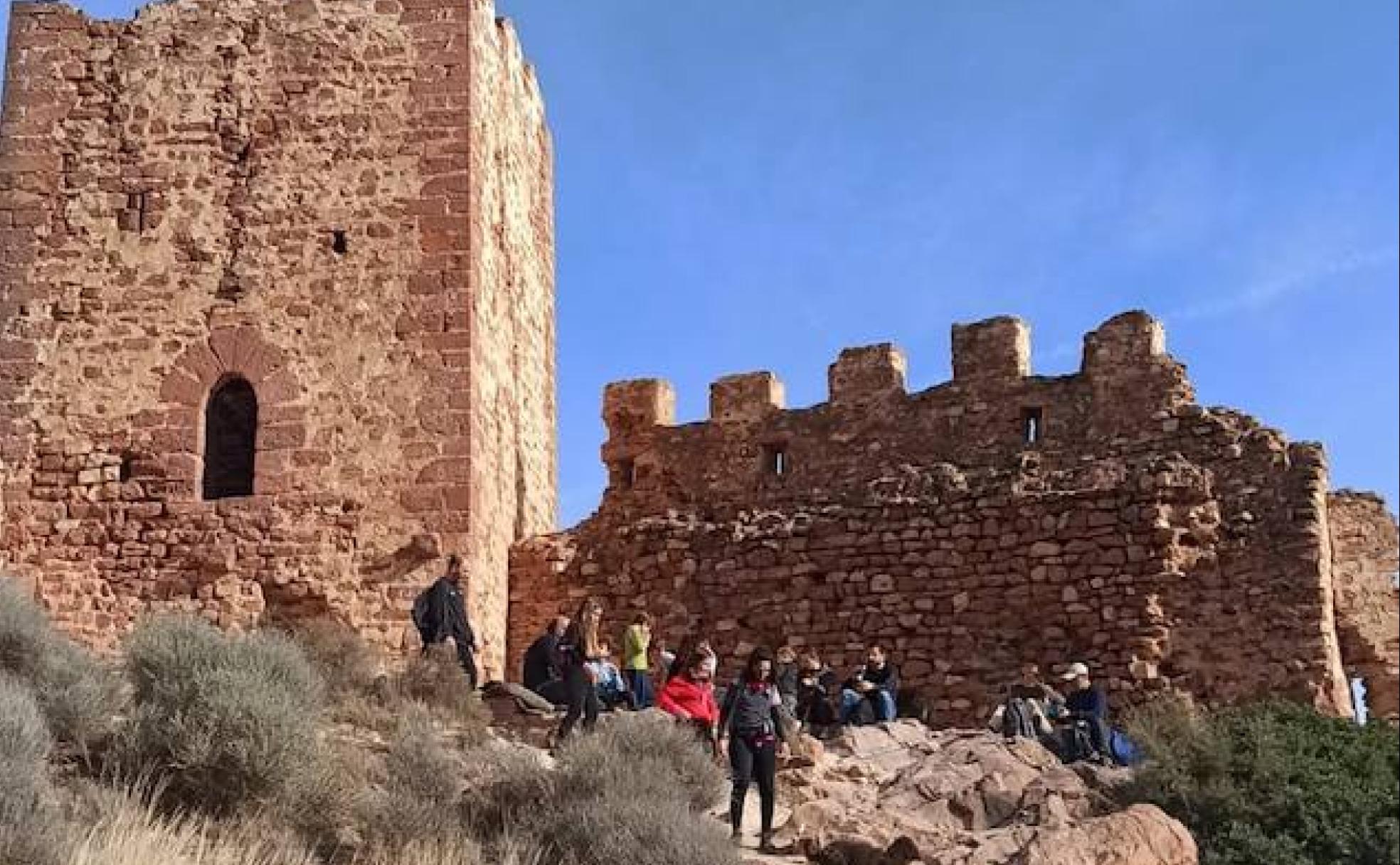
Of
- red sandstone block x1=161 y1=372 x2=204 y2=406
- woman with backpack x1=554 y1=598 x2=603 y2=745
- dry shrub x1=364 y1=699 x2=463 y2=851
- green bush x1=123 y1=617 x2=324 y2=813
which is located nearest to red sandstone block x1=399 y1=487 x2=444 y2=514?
red sandstone block x1=161 y1=372 x2=204 y2=406

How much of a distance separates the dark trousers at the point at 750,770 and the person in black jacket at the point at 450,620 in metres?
3.07

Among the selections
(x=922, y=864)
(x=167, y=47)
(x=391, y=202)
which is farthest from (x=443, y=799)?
(x=167, y=47)

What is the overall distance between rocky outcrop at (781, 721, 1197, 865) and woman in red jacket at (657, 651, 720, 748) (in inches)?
23.0

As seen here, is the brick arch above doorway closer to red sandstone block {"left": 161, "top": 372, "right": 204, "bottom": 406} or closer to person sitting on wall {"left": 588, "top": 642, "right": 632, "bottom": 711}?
red sandstone block {"left": 161, "top": 372, "right": 204, "bottom": 406}

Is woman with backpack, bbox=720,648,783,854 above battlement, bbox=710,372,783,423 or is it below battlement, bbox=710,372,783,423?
below

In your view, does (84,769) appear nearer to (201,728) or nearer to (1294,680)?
(201,728)

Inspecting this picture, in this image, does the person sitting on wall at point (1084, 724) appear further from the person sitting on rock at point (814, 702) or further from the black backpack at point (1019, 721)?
the person sitting on rock at point (814, 702)

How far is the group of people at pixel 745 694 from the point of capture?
10859 mm

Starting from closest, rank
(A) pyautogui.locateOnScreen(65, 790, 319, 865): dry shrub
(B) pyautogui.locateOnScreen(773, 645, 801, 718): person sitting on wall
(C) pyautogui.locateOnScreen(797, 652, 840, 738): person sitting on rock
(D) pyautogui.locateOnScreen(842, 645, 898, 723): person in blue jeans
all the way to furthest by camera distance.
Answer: (A) pyautogui.locateOnScreen(65, 790, 319, 865): dry shrub < (B) pyautogui.locateOnScreen(773, 645, 801, 718): person sitting on wall < (C) pyautogui.locateOnScreen(797, 652, 840, 738): person sitting on rock < (D) pyautogui.locateOnScreen(842, 645, 898, 723): person in blue jeans

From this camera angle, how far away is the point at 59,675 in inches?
438

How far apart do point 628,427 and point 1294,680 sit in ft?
20.7

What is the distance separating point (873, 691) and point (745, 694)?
10.6ft

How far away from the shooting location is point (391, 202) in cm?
1523

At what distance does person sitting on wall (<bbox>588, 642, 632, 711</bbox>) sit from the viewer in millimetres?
12914
